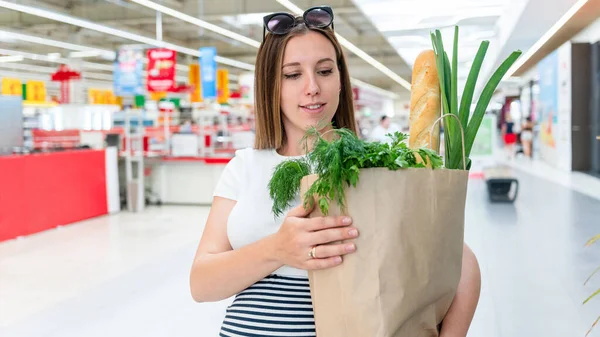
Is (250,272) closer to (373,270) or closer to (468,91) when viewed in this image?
(373,270)

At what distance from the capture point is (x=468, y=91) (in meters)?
1.09

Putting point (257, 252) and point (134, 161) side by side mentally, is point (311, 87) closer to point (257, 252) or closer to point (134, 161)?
point (257, 252)

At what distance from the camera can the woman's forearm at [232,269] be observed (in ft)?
3.65

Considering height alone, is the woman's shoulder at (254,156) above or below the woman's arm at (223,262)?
above

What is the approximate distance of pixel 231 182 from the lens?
4.32ft

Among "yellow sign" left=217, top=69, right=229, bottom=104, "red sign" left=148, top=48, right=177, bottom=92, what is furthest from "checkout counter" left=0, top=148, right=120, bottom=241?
"yellow sign" left=217, top=69, right=229, bottom=104

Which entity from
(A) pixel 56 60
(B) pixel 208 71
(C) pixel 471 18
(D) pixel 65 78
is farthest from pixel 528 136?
(A) pixel 56 60

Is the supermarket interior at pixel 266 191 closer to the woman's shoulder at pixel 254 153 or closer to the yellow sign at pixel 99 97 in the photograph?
the woman's shoulder at pixel 254 153

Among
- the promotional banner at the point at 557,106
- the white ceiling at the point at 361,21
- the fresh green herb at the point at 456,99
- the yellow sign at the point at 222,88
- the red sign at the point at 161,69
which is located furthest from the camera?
the yellow sign at the point at 222,88

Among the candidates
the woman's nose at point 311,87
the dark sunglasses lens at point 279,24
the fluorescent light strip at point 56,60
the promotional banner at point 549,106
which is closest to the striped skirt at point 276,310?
the woman's nose at point 311,87

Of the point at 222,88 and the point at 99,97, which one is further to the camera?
the point at 99,97

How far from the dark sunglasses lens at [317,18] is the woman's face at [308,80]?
0.03 m

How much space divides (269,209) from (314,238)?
0.90 feet

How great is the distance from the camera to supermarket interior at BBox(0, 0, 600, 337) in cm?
112
